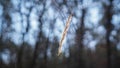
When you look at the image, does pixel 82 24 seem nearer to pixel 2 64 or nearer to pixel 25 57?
pixel 25 57

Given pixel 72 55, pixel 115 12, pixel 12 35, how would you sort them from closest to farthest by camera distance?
pixel 115 12 < pixel 72 55 < pixel 12 35

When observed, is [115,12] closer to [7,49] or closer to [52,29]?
[52,29]

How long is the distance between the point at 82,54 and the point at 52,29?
2.44m

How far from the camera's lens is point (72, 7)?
17188 mm

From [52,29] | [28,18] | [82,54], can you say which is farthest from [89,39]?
[28,18]

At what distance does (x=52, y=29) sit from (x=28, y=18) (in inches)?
76.9

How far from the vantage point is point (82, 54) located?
1848 centimetres

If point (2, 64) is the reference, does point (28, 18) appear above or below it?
above

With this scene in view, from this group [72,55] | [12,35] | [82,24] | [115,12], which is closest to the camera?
[115,12]

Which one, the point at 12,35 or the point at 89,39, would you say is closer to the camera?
the point at 89,39

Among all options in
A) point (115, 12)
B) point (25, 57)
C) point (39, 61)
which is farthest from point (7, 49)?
point (115, 12)

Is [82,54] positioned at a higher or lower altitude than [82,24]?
lower

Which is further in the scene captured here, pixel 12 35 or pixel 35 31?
pixel 12 35

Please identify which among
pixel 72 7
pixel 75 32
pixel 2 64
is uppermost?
pixel 72 7
